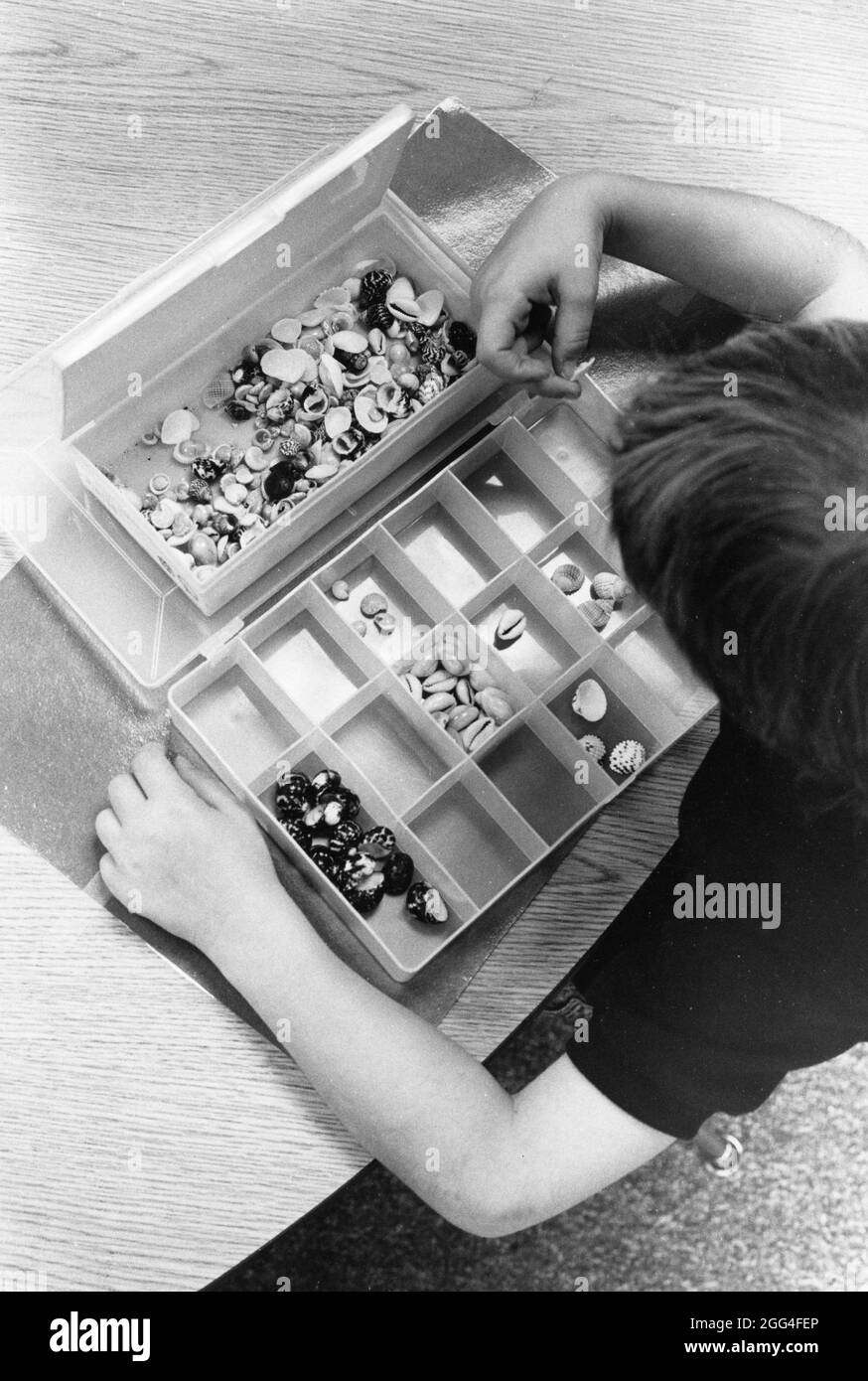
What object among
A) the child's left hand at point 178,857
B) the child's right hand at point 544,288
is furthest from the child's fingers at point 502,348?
the child's left hand at point 178,857

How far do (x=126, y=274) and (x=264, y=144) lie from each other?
0.13 meters

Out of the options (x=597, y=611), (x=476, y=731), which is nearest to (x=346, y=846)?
(x=476, y=731)

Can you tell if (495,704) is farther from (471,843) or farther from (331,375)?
(331,375)

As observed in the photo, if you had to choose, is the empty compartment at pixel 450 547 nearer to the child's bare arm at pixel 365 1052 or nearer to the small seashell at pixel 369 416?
the small seashell at pixel 369 416

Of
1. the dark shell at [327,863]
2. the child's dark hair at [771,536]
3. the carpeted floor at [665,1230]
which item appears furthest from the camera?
the carpeted floor at [665,1230]

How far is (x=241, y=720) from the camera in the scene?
27.1 inches

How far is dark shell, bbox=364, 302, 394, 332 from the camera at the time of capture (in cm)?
71

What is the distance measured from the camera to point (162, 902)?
2.15 feet

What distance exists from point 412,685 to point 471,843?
11cm

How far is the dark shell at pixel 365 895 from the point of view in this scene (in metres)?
0.66

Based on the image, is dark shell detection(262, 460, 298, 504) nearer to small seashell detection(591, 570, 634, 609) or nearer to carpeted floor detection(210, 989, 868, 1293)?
small seashell detection(591, 570, 634, 609)

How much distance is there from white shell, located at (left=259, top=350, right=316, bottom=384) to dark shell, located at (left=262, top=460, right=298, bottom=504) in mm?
61

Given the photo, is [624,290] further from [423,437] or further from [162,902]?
[162,902]

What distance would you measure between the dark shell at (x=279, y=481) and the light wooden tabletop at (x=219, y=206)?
0.16 metres
